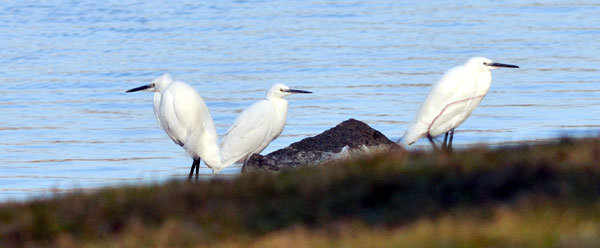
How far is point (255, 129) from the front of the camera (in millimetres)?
14422

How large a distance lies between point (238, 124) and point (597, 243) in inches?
384

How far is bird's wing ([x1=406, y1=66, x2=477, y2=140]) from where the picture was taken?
13.3m

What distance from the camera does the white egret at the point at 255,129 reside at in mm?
14383

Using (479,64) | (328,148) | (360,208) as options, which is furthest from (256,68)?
(360,208)

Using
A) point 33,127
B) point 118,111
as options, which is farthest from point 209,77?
point 33,127

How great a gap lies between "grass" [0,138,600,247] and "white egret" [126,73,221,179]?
6073mm

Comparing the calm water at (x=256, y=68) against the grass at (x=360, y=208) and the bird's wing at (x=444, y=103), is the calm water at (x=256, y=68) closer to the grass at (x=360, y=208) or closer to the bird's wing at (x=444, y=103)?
the grass at (x=360, y=208)

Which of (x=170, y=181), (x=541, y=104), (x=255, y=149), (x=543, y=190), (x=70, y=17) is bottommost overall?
(x=70, y=17)

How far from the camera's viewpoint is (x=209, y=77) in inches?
1077

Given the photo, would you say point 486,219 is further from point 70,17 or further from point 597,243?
point 70,17

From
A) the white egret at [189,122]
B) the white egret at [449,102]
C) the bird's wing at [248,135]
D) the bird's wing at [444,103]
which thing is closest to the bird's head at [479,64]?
the white egret at [449,102]

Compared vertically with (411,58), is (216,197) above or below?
above

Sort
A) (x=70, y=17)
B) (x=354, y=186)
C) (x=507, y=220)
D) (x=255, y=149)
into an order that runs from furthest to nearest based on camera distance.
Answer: (x=70, y=17)
(x=255, y=149)
(x=354, y=186)
(x=507, y=220)

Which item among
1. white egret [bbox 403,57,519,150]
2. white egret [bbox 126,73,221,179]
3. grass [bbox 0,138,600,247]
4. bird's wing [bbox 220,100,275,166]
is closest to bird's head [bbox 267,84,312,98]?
bird's wing [bbox 220,100,275,166]
